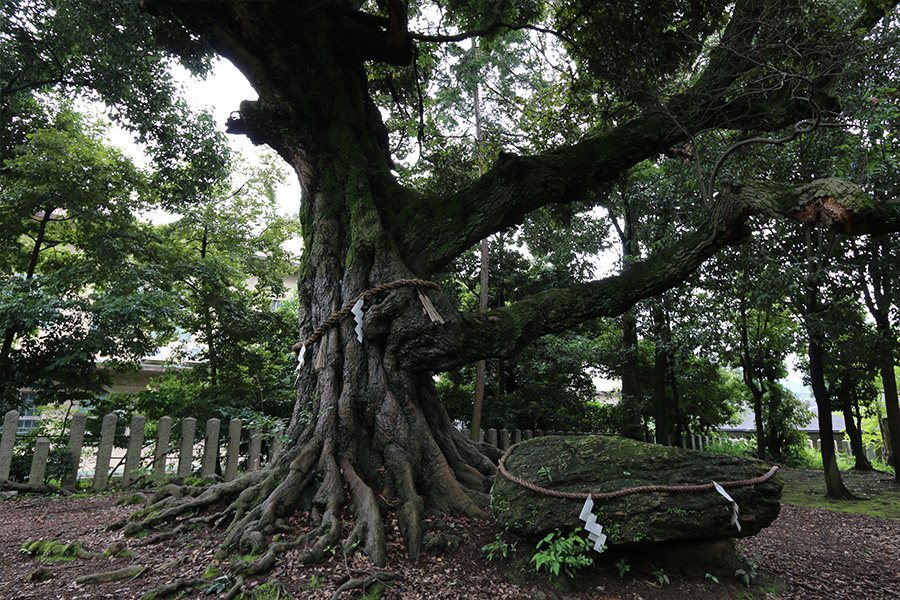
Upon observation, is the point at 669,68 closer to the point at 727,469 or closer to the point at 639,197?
the point at 727,469

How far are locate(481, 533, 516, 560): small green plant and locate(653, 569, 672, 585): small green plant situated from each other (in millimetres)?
965

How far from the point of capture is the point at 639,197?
12.0 meters

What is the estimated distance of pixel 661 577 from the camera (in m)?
3.16

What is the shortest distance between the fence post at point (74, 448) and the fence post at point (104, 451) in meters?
0.20

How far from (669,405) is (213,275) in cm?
1364

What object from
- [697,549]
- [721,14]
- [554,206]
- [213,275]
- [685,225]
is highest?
[721,14]

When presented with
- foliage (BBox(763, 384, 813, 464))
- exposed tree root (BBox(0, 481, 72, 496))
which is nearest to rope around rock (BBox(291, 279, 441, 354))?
exposed tree root (BBox(0, 481, 72, 496))

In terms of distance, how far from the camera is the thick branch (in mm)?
3734

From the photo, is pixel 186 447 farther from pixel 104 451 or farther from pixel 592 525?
pixel 592 525

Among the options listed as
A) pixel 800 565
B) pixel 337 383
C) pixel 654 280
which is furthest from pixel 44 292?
pixel 800 565

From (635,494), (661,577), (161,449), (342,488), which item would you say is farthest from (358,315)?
(161,449)

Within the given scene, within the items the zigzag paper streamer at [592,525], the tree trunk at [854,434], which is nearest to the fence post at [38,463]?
the zigzag paper streamer at [592,525]

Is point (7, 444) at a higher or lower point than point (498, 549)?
higher

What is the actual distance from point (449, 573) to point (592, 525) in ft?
3.30
